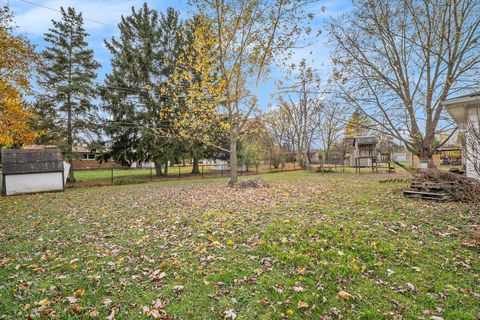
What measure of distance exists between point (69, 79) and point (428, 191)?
839 inches

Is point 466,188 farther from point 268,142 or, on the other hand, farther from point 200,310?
point 268,142

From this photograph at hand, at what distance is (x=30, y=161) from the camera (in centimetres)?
1374

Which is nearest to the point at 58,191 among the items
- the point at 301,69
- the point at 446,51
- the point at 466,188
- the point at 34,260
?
the point at 34,260

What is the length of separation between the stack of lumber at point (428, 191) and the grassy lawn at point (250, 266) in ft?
3.97

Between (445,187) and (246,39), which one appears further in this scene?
(246,39)

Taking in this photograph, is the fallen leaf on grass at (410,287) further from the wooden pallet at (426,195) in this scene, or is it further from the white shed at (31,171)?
the white shed at (31,171)

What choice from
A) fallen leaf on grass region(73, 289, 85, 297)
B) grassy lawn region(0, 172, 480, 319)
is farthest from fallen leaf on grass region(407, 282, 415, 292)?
fallen leaf on grass region(73, 289, 85, 297)

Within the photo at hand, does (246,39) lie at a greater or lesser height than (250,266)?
greater

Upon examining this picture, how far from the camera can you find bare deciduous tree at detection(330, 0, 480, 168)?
1152cm

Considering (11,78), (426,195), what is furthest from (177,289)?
(11,78)

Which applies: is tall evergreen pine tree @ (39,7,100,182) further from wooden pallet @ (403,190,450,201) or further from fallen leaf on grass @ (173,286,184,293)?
wooden pallet @ (403,190,450,201)

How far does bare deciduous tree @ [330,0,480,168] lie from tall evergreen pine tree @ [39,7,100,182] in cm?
1674

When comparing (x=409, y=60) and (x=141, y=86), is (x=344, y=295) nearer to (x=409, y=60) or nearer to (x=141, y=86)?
(x=409, y=60)

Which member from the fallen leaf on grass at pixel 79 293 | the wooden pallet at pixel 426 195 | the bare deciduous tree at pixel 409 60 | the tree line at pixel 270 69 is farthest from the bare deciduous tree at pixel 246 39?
the fallen leaf on grass at pixel 79 293
